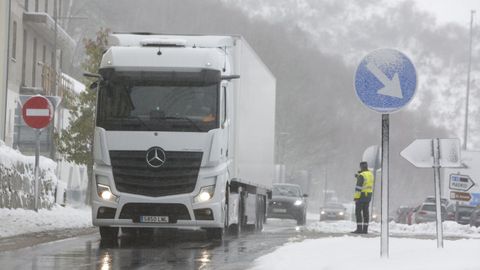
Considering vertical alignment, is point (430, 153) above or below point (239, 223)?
above

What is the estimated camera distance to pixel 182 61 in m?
16.4

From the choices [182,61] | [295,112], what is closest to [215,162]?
[182,61]

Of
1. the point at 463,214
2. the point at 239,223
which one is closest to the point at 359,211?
the point at 239,223

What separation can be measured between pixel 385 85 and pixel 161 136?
512 cm

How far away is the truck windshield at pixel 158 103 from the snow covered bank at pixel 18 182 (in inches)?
243

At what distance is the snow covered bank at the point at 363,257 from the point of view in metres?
11.0

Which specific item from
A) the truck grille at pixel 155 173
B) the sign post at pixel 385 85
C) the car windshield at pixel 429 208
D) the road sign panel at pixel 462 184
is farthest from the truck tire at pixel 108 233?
the car windshield at pixel 429 208

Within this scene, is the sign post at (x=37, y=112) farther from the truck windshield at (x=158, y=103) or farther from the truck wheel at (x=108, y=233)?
the truck windshield at (x=158, y=103)

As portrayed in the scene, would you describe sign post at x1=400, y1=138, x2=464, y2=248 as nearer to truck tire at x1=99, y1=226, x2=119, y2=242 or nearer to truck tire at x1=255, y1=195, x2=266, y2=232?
A: truck tire at x1=99, y1=226, x2=119, y2=242

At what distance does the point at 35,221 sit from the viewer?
2108 centimetres

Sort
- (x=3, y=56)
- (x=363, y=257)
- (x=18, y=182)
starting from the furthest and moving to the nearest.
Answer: (x=3, y=56)
(x=18, y=182)
(x=363, y=257)

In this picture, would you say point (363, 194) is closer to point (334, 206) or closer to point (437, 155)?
point (437, 155)

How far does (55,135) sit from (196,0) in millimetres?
57071

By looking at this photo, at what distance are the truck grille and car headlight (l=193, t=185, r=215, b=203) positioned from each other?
6.0 inches
